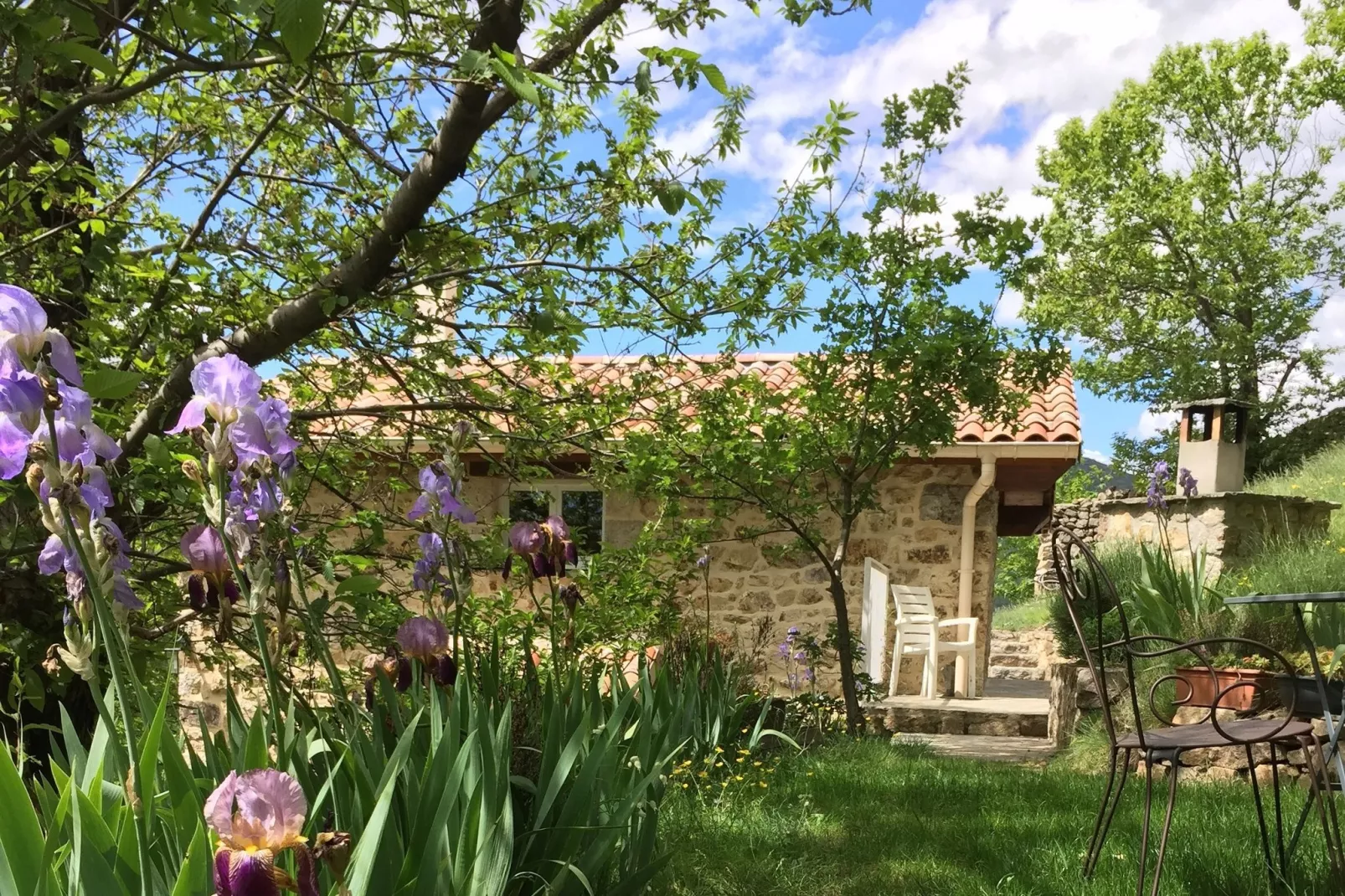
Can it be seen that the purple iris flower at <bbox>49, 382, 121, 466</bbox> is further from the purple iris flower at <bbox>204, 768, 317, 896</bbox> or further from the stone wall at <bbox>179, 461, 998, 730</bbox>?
the stone wall at <bbox>179, 461, 998, 730</bbox>

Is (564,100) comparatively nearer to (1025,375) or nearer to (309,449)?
(309,449)

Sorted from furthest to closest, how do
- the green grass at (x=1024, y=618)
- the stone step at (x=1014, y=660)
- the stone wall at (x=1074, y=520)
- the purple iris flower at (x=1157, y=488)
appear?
1. the green grass at (x=1024, y=618)
2. the stone wall at (x=1074, y=520)
3. the stone step at (x=1014, y=660)
4. the purple iris flower at (x=1157, y=488)

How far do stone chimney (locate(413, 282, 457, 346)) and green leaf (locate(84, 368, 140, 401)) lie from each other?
2131 millimetres

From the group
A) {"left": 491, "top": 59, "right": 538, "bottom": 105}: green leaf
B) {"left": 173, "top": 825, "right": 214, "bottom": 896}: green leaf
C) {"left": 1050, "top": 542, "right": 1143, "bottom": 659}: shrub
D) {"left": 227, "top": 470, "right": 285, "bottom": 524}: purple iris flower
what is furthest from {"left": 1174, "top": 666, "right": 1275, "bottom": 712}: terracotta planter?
{"left": 173, "top": 825, "right": 214, "bottom": 896}: green leaf

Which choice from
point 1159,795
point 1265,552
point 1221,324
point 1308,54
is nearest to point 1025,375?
point 1159,795

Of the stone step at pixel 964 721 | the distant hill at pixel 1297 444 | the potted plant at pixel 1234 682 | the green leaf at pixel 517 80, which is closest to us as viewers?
the green leaf at pixel 517 80

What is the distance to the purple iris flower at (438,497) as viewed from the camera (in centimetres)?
239

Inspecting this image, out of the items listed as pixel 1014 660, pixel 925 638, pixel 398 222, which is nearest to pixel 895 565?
pixel 925 638

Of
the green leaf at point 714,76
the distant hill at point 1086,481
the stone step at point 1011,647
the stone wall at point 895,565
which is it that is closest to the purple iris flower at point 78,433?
the green leaf at point 714,76

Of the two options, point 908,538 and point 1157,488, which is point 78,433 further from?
point 908,538

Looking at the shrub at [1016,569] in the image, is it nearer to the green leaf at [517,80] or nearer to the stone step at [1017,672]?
the stone step at [1017,672]

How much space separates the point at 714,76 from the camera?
7.69ft

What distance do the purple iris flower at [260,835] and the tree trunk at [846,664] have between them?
15.9ft

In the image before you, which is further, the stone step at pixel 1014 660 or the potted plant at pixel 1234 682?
the stone step at pixel 1014 660
